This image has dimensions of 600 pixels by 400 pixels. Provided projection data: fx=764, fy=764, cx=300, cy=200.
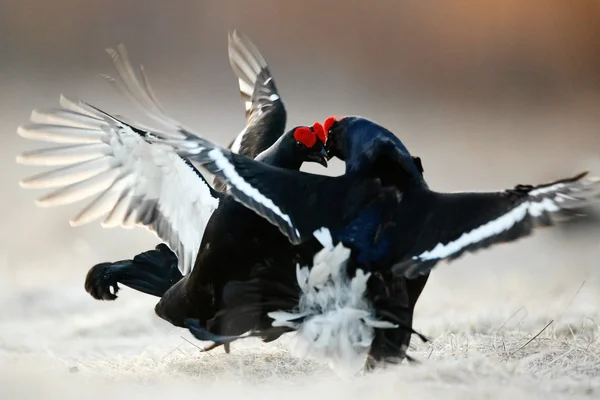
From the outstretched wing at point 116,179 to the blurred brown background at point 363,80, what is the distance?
62 millimetres

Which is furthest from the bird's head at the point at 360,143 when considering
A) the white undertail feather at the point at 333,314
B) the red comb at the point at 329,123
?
the white undertail feather at the point at 333,314

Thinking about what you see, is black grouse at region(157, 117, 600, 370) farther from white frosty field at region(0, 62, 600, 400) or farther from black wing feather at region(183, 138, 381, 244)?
white frosty field at region(0, 62, 600, 400)

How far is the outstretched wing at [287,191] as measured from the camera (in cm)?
100

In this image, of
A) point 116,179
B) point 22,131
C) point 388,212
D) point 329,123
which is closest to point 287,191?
point 388,212

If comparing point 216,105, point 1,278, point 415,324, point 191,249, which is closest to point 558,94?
point 415,324

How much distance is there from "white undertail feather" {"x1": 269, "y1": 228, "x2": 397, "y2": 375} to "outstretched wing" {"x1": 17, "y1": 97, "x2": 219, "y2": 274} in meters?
0.30

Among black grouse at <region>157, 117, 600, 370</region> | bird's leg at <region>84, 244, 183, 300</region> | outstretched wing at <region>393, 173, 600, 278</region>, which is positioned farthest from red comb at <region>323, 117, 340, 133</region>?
bird's leg at <region>84, 244, 183, 300</region>

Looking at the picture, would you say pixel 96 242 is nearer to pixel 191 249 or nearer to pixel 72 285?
pixel 72 285

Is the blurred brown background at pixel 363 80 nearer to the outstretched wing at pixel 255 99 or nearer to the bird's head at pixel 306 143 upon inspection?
the outstretched wing at pixel 255 99

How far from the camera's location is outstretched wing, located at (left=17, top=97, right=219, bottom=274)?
124 centimetres

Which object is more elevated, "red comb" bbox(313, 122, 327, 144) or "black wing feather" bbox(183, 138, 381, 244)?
"red comb" bbox(313, 122, 327, 144)

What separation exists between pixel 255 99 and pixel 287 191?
2.01 feet

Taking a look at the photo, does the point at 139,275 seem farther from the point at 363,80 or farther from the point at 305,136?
the point at 363,80

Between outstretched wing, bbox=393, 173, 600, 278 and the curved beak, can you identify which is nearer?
outstretched wing, bbox=393, 173, 600, 278
